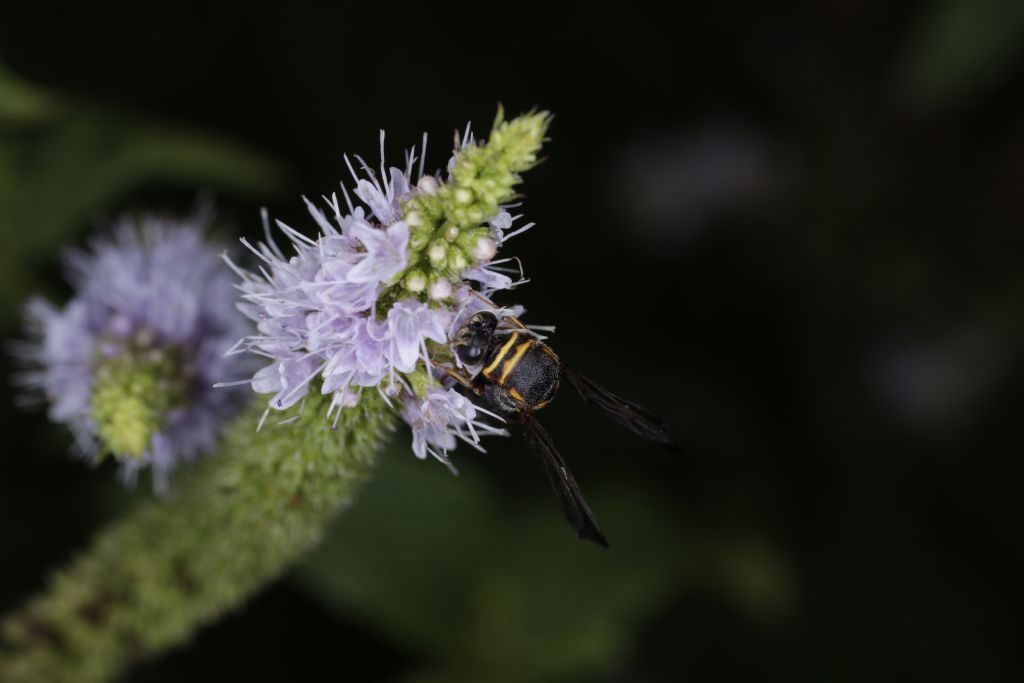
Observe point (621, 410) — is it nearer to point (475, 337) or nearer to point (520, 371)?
point (520, 371)

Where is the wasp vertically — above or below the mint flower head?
above

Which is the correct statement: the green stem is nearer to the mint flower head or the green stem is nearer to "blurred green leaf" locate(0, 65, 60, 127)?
the mint flower head

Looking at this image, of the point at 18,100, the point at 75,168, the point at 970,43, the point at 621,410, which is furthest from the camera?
the point at 970,43

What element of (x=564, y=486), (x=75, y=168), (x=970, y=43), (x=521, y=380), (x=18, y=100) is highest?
(x=970, y=43)

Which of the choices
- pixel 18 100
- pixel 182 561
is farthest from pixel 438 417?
pixel 18 100

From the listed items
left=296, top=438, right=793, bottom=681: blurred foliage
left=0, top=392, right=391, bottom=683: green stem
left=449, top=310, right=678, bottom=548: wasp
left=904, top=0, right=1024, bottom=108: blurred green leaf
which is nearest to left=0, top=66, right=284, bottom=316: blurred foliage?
left=0, top=392, right=391, bottom=683: green stem

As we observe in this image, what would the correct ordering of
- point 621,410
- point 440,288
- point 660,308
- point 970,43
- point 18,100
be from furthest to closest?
point 660,308 → point 970,43 → point 18,100 → point 621,410 → point 440,288

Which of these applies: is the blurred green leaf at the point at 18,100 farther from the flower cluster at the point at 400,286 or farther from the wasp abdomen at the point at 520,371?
the wasp abdomen at the point at 520,371
